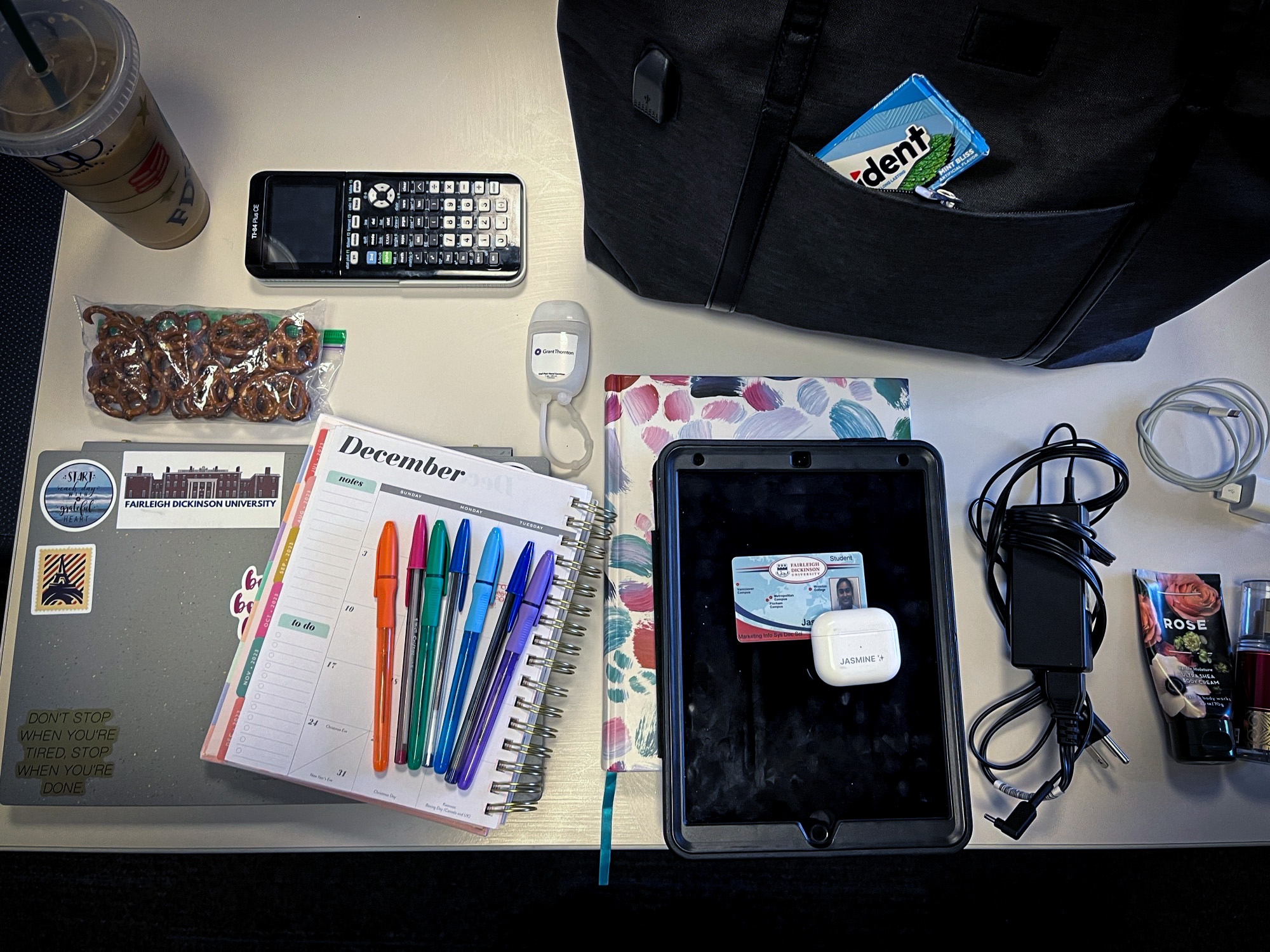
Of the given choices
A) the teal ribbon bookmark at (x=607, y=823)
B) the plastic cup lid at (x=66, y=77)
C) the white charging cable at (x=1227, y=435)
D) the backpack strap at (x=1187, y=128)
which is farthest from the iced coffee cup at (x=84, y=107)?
the white charging cable at (x=1227, y=435)

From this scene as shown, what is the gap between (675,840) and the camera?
549 millimetres

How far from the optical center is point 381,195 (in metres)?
0.69

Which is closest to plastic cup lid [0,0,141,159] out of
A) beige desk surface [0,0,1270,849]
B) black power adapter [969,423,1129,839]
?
beige desk surface [0,0,1270,849]

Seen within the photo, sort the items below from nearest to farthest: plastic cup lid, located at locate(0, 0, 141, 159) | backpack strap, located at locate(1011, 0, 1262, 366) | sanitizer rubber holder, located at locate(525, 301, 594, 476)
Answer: backpack strap, located at locate(1011, 0, 1262, 366) → plastic cup lid, located at locate(0, 0, 141, 159) → sanitizer rubber holder, located at locate(525, 301, 594, 476)

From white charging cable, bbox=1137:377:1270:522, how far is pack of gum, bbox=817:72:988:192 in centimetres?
34

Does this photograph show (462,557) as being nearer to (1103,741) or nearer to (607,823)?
(607,823)

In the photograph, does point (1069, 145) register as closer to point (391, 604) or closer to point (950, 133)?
point (950, 133)

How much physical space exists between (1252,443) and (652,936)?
0.89 meters

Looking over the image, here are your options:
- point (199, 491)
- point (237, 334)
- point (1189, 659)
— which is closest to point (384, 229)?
point (237, 334)

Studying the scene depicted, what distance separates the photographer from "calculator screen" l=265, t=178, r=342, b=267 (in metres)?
0.68

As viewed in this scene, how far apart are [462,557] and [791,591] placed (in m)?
0.24

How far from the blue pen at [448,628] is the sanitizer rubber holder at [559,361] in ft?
0.34

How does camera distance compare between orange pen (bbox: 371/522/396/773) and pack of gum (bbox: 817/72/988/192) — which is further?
orange pen (bbox: 371/522/396/773)

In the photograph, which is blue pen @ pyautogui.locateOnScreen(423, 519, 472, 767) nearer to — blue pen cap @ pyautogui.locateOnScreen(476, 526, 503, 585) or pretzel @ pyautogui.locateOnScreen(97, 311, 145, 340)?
blue pen cap @ pyautogui.locateOnScreen(476, 526, 503, 585)
